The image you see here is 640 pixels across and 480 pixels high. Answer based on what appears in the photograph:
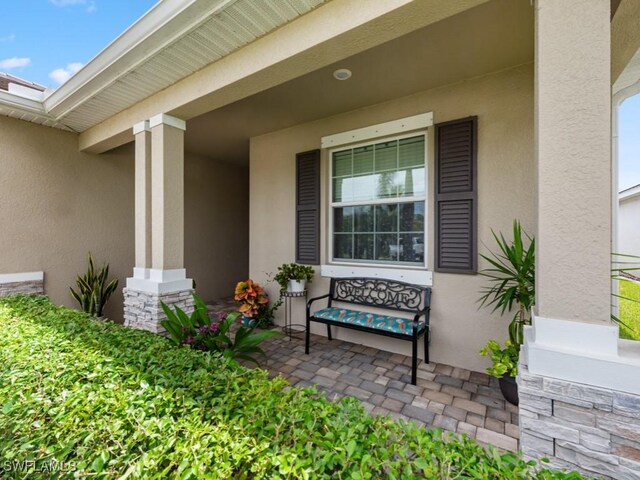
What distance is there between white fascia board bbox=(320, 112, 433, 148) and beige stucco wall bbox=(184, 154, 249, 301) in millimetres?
3301

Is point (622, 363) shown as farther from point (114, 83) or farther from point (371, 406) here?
point (114, 83)

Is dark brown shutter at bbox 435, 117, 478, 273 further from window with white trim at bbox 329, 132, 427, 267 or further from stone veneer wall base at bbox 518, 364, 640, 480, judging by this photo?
stone veneer wall base at bbox 518, 364, 640, 480

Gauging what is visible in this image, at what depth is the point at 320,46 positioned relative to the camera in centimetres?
192

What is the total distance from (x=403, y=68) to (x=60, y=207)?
467 cm

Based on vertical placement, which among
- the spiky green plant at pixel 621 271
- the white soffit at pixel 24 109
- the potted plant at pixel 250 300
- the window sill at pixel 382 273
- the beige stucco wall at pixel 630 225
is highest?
the white soffit at pixel 24 109

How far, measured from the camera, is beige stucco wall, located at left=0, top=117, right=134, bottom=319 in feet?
11.6

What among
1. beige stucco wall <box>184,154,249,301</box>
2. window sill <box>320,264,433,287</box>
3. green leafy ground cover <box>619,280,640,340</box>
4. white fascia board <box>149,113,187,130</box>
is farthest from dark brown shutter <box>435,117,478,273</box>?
beige stucco wall <box>184,154,249,301</box>

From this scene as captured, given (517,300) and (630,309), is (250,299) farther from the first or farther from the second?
(630,309)

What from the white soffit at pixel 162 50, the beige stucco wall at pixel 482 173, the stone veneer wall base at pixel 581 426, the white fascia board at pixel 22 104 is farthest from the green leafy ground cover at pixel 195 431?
the white fascia board at pixel 22 104

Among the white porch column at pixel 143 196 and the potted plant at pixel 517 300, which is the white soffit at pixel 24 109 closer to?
the white porch column at pixel 143 196

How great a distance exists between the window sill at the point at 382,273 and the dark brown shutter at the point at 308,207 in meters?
0.28

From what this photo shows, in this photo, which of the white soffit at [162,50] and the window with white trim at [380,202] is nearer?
the white soffit at [162,50]

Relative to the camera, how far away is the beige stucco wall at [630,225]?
375cm

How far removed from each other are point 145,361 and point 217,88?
7.21 ft
